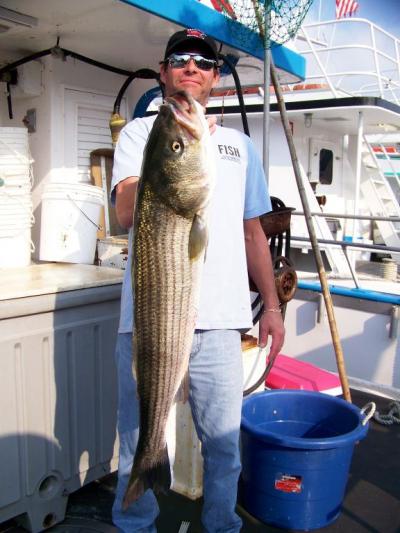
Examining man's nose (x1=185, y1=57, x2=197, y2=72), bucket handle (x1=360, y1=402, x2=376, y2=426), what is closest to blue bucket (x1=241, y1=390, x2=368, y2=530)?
bucket handle (x1=360, y1=402, x2=376, y2=426)

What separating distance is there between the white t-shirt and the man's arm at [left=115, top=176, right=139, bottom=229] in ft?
0.21

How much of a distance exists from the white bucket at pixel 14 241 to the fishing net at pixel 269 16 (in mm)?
2065

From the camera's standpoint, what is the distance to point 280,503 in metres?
2.78

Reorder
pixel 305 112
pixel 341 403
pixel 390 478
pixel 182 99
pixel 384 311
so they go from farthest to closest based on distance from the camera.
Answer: pixel 305 112 → pixel 384 311 → pixel 390 478 → pixel 341 403 → pixel 182 99

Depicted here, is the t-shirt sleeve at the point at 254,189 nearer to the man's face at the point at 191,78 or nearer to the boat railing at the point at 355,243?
the man's face at the point at 191,78

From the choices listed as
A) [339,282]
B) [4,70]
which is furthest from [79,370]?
[339,282]

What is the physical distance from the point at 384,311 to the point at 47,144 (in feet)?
13.2

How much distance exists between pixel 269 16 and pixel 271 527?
3.22m

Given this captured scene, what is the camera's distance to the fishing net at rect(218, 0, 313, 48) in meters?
3.34

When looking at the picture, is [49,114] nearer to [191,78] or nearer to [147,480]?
[191,78]

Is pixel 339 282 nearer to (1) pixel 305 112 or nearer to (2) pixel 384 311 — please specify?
(2) pixel 384 311

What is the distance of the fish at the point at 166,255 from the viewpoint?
4.99 feet

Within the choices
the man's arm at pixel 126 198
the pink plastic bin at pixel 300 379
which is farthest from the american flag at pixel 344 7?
the man's arm at pixel 126 198

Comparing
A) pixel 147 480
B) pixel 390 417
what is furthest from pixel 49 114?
pixel 390 417
